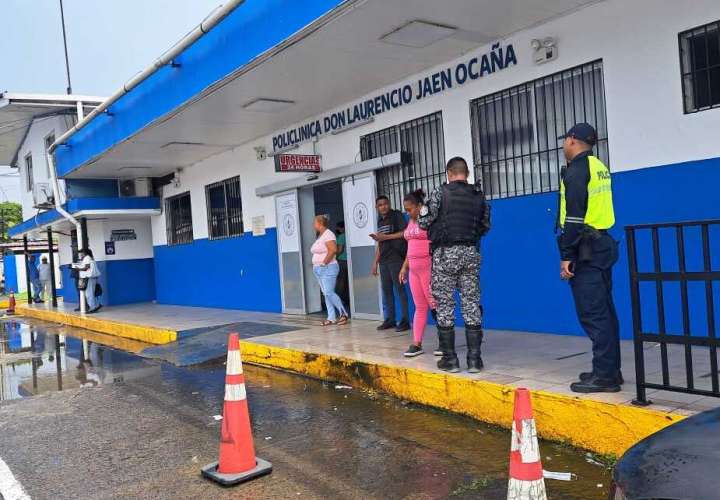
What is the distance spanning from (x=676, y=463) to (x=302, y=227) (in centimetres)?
897

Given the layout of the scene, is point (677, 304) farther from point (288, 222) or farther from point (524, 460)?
point (288, 222)

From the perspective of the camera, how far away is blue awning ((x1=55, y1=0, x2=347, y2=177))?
652cm

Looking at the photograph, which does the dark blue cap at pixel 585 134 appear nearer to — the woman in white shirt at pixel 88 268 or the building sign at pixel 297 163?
the building sign at pixel 297 163

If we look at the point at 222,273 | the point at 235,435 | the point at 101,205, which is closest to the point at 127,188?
the point at 101,205

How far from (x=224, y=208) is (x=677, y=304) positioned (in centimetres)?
959

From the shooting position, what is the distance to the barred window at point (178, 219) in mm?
15062

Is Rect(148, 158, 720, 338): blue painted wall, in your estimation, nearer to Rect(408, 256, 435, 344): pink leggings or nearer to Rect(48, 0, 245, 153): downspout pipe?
Rect(408, 256, 435, 344): pink leggings

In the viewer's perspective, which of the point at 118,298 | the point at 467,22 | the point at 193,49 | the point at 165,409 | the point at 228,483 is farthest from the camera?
the point at 118,298

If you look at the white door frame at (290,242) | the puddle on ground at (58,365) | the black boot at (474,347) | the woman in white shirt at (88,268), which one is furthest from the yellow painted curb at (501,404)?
the woman in white shirt at (88,268)

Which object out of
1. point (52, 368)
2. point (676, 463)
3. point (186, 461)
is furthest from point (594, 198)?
point (52, 368)

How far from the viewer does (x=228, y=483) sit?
384 cm

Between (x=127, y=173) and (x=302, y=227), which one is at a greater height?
(x=127, y=173)

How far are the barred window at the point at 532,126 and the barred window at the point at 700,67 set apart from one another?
2.67ft

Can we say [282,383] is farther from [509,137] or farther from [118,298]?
[118,298]
